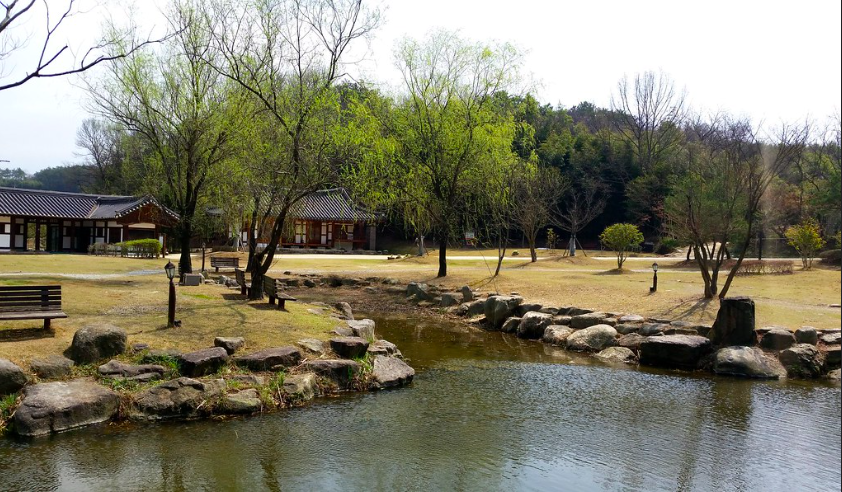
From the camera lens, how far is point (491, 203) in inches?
943

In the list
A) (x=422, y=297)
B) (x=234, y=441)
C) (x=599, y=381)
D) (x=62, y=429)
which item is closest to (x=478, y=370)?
(x=599, y=381)

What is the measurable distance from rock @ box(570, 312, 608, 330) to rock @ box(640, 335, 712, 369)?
2.26 m

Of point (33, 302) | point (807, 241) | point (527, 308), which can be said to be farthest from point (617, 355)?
point (807, 241)

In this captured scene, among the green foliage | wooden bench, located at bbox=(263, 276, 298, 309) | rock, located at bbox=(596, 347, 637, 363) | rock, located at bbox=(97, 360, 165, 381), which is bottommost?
rock, located at bbox=(596, 347, 637, 363)

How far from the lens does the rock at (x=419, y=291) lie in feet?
66.9

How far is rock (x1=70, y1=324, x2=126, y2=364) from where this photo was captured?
8.58 meters

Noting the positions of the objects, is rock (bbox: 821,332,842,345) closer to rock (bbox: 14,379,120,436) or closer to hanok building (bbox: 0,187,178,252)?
rock (bbox: 14,379,120,436)

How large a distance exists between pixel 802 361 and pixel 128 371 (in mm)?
11160

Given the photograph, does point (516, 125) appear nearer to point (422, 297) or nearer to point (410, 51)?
point (410, 51)

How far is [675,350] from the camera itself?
39.3 ft

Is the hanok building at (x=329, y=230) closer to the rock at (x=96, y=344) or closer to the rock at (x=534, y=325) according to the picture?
the rock at (x=534, y=325)

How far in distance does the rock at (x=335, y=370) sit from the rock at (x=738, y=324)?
287 inches

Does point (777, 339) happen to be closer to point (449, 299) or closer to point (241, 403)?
point (449, 299)

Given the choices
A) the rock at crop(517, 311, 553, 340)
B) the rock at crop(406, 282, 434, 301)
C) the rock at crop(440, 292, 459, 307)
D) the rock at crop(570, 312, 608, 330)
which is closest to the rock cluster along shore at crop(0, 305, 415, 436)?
the rock at crop(517, 311, 553, 340)
